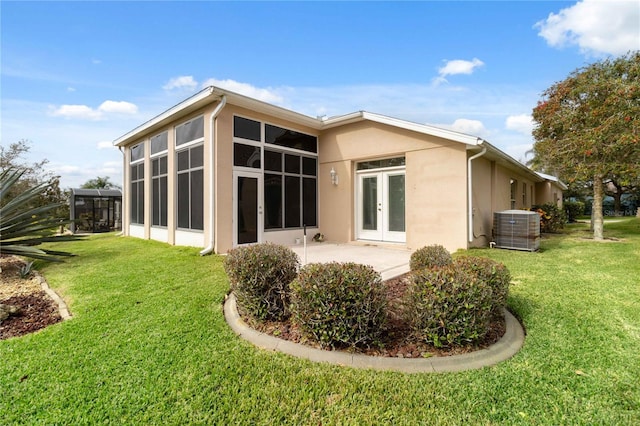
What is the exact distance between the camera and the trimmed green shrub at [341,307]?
2822 mm

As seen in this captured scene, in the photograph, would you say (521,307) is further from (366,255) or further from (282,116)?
(282,116)

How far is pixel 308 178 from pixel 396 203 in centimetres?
313

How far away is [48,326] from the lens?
3.64m

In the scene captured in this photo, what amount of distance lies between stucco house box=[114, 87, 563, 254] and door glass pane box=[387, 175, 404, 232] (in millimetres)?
31

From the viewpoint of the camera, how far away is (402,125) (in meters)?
8.34

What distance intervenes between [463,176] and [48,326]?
852cm

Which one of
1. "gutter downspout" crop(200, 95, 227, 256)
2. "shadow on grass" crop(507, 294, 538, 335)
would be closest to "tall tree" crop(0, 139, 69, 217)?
"gutter downspout" crop(200, 95, 227, 256)

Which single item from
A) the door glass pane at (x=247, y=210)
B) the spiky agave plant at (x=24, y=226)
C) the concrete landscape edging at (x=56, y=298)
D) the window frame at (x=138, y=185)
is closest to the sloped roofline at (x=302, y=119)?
the window frame at (x=138, y=185)

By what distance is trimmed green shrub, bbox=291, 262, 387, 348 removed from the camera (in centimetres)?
282

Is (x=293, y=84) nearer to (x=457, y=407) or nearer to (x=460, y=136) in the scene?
(x=460, y=136)

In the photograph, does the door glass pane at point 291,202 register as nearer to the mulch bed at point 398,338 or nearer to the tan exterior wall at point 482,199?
the tan exterior wall at point 482,199

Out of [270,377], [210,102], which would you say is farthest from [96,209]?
[270,377]

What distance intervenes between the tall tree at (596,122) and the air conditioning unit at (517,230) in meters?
3.47

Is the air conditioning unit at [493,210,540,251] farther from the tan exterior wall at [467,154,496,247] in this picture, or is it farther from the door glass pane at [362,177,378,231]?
the door glass pane at [362,177,378,231]
